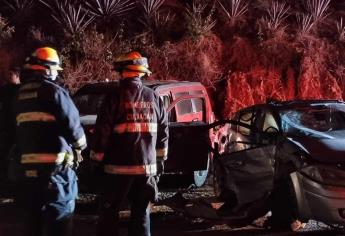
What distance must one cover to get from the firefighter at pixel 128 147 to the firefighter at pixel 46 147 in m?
0.54

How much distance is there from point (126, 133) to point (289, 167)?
2130mm

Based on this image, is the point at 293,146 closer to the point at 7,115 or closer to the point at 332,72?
the point at 7,115

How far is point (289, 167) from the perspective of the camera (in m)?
6.56

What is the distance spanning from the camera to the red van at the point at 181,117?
319 inches

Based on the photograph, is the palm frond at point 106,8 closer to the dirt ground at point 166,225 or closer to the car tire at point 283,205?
the dirt ground at point 166,225

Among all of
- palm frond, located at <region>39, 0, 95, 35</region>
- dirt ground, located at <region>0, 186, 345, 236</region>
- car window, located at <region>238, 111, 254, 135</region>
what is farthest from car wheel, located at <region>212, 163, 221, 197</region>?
palm frond, located at <region>39, 0, 95, 35</region>

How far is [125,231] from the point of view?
7.20 m

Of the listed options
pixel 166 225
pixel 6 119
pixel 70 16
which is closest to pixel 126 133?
pixel 6 119

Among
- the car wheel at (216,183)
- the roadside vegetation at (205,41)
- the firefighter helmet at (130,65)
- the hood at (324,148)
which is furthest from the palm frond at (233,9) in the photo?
the firefighter helmet at (130,65)

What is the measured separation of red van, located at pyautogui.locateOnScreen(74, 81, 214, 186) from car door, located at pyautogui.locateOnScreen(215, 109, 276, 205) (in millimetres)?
671

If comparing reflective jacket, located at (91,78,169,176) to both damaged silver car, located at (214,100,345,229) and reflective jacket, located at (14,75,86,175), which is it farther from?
damaged silver car, located at (214,100,345,229)

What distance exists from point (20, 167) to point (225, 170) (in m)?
3.14

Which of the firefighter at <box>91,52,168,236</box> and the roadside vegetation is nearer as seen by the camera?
the firefighter at <box>91,52,168,236</box>

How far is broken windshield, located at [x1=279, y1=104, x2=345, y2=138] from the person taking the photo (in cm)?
714
